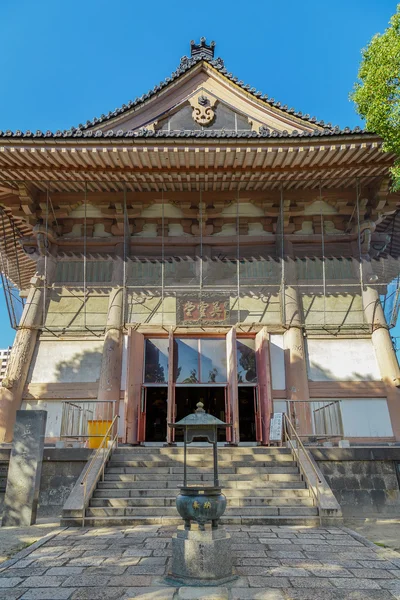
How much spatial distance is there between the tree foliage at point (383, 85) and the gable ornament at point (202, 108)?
6544 mm

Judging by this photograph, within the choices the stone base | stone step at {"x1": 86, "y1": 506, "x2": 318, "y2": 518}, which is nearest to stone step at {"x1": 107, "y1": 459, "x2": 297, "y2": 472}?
stone step at {"x1": 86, "y1": 506, "x2": 318, "y2": 518}

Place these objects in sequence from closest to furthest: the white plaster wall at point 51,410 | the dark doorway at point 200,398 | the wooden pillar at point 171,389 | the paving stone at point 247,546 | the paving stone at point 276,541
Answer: the paving stone at point 247,546 → the paving stone at point 276,541 → the wooden pillar at point 171,389 → the white plaster wall at point 51,410 → the dark doorway at point 200,398

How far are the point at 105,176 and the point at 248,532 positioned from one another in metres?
9.39

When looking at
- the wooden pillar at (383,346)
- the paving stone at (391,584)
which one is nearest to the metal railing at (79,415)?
the paving stone at (391,584)

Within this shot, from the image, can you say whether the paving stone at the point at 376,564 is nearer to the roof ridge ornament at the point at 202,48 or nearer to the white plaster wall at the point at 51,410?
the white plaster wall at the point at 51,410

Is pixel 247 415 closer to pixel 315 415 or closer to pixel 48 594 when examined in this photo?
pixel 315 415

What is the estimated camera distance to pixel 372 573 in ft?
16.0

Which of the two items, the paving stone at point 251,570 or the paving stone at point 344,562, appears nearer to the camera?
the paving stone at point 251,570

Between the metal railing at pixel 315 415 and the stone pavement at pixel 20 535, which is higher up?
the metal railing at pixel 315 415

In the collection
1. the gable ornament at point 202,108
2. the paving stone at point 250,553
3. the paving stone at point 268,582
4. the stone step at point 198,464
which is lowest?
the paving stone at point 268,582

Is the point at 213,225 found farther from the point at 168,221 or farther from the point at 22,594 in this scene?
the point at 22,594

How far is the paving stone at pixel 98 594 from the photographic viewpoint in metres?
4.14

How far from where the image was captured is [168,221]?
13.9 meters

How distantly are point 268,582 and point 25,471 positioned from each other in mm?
5184
